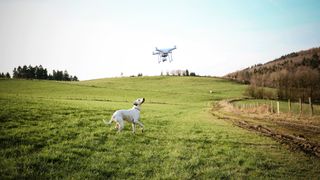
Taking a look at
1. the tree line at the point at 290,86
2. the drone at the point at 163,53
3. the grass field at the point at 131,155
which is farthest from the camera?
the tree line at the point at 290,86

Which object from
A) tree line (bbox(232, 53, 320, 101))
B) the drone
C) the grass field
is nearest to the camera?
the grass field

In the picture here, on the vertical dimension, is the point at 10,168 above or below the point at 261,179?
above

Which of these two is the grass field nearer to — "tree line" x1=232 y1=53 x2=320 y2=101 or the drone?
the drone

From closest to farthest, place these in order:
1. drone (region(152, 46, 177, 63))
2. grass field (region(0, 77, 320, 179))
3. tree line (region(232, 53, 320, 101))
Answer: grass field (region(0, 77, 320, 179)) → drone (region(152, 46, 177, 63)) → tree line (region(232, 53, 320, 101))

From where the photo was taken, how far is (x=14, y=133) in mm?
12164

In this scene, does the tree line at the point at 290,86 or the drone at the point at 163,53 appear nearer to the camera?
the drone at the point at 163,53

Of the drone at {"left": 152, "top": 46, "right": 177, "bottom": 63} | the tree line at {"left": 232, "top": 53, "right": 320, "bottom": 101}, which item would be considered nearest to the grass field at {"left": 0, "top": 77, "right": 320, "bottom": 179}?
the drone at {"left": 152, "top": 46, "right": 177, "bottom": 63}

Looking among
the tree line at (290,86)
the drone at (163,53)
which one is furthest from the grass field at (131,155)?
the tree line at (290,86)

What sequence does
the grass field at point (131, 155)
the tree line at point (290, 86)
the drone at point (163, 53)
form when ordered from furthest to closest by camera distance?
the tree line at point (290, 86), the drone at point (163, 53), the grass field at point (131, 155)

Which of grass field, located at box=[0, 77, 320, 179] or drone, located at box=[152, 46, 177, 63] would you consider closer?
grass field, located at box=[0, 77, 320, 179]

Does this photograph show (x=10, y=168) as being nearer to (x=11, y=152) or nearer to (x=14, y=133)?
(x=11, y=152)

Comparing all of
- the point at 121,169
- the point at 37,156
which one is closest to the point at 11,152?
the point at 37,156

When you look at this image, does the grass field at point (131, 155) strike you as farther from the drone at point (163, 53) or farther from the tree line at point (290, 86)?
the tree line at point (290, 86)

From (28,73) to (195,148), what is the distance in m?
145
